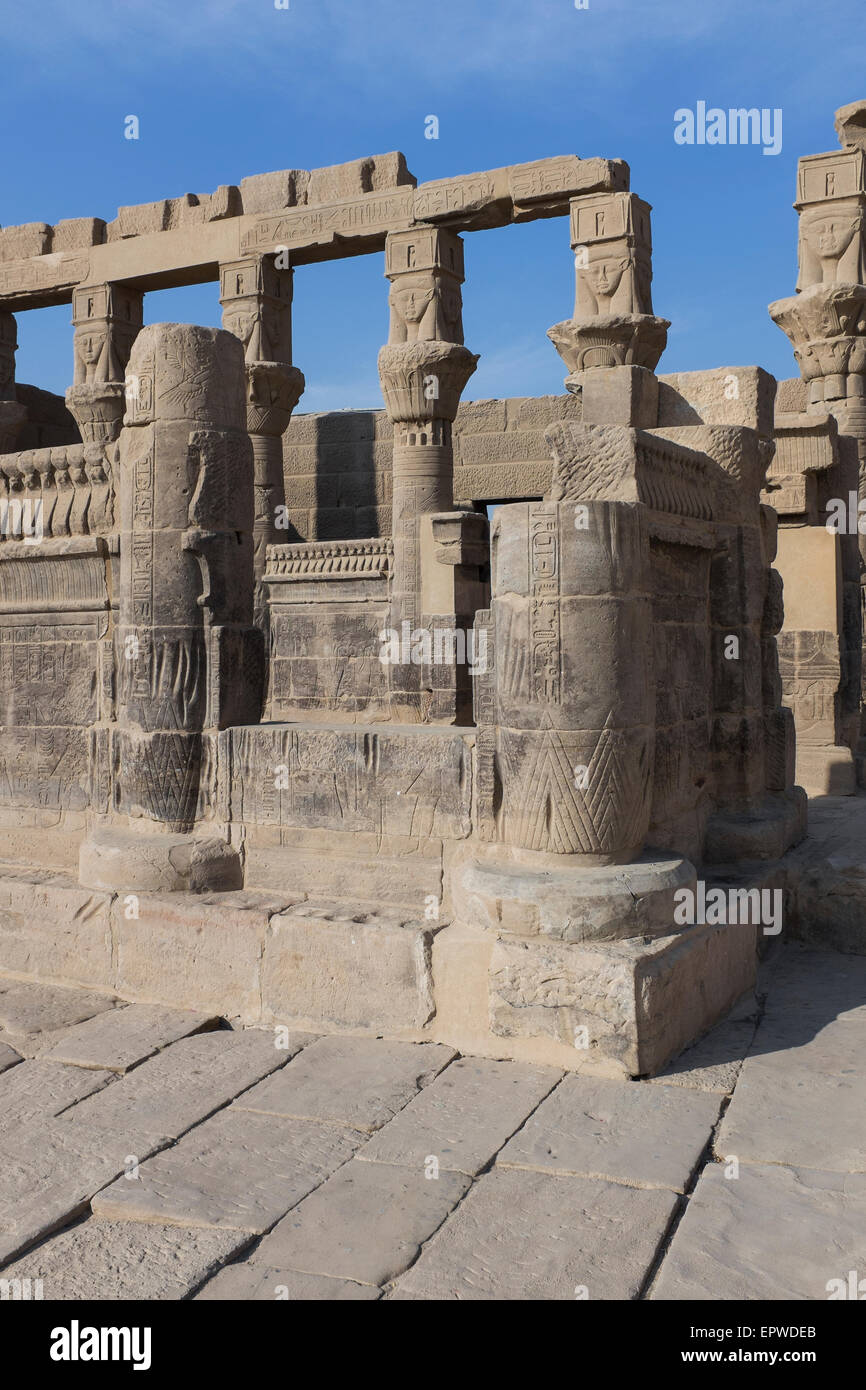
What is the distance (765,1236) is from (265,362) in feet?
41.7

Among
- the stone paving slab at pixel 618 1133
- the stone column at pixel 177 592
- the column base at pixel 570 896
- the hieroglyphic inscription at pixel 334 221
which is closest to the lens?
the stone paving slab at pixel 618 1133

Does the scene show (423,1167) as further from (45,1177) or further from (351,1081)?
(45,1177)

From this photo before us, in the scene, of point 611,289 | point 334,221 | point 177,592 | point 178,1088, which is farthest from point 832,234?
point 178,1088

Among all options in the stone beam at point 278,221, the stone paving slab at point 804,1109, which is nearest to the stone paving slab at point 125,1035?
the stone paving slab at point 804,1109

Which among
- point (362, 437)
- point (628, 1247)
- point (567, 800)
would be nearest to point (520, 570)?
point (567, 800)

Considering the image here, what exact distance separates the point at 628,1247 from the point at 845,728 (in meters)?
6.12

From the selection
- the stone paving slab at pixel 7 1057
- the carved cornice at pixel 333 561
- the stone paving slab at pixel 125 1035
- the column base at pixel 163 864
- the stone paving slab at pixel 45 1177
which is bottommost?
the stone paving slab at pixel 45 1177

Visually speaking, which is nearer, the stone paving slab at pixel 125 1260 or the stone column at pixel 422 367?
the stone paving slab at pixel 125 1260

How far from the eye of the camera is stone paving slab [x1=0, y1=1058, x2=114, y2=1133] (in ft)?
11.7

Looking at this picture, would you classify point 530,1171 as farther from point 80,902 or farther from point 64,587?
point 64,587

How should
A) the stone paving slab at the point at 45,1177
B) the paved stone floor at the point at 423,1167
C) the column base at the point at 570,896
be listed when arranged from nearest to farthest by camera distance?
the paved stone floor at the point at 423,1167
the stone paving slab at the point at 45,1177
the column base at the point at 570,896

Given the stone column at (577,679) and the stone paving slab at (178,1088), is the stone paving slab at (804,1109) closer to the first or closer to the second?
the stone column at (577,679)

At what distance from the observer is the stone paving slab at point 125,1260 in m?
2.60
